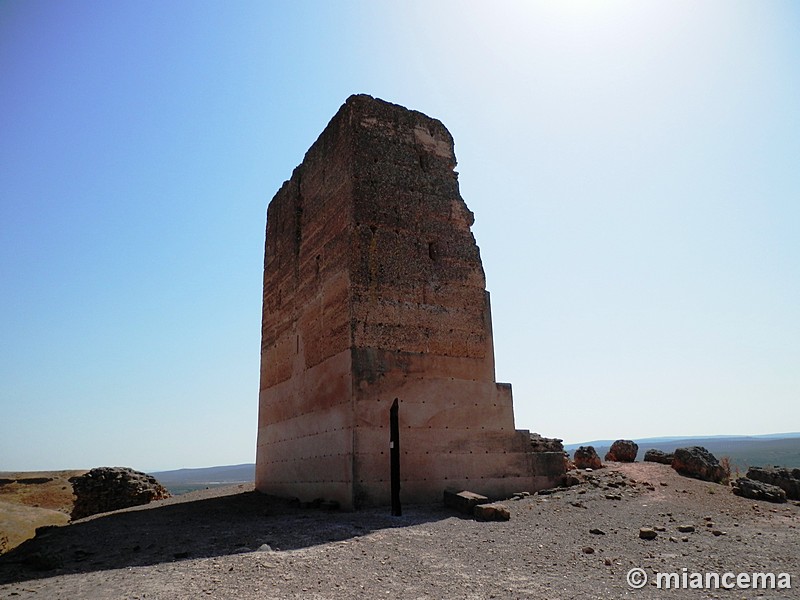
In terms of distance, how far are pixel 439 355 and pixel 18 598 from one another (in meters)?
6.36

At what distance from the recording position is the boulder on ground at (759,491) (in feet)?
27.1

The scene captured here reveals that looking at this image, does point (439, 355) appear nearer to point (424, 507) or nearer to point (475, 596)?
point (424, 507)

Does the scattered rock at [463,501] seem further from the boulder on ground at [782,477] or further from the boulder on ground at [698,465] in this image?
the boulder on ground at [782,477]

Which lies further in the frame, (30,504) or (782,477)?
(30,504)

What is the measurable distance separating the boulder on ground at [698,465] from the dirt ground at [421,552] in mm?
1848

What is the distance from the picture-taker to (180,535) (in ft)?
21.5

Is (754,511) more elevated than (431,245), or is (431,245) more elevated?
(431,245)

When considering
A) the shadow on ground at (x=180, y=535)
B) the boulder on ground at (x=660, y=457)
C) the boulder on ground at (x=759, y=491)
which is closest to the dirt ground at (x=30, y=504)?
the shadow on ground at (x=180, y=535)

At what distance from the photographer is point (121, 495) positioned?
13109 mm

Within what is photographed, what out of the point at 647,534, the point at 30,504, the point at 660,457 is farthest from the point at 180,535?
the point at 30,504

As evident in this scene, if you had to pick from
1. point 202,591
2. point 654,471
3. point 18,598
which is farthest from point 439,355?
point 18,598

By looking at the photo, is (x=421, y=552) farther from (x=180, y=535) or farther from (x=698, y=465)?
(x=698, y=465)

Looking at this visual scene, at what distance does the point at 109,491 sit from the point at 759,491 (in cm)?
1347

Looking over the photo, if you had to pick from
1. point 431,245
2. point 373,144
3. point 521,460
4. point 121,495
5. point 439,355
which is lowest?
point 121,495
